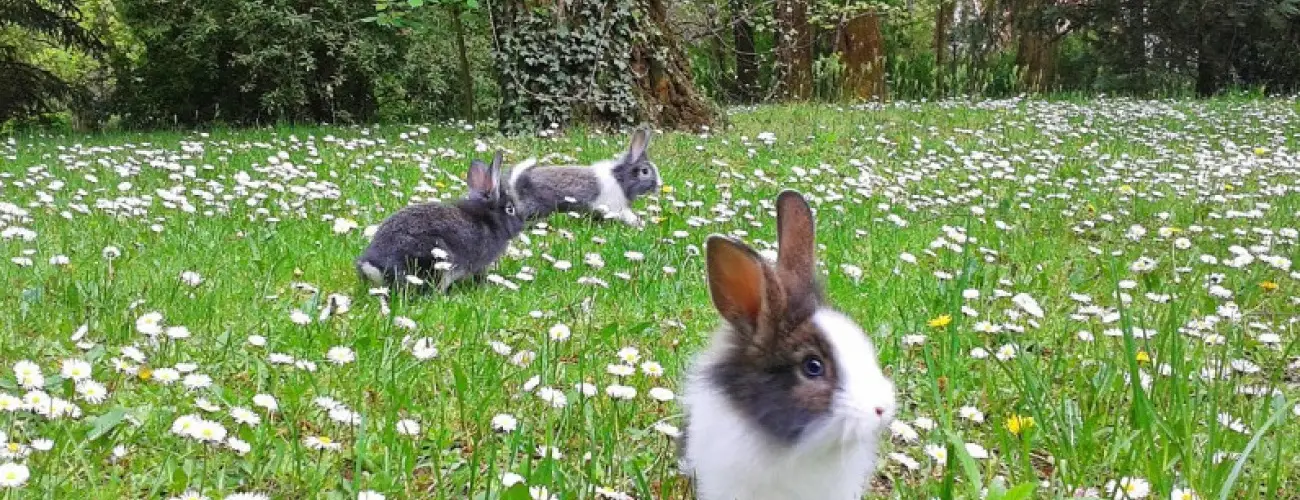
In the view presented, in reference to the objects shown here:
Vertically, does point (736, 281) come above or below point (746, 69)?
below

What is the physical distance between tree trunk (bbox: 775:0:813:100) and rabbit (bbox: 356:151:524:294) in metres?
15.5

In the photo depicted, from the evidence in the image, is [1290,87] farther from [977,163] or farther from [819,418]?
[819,418]

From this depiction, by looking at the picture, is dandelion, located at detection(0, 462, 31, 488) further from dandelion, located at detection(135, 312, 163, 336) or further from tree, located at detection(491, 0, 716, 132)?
tree, located at detection(491, 0, 716, 132)

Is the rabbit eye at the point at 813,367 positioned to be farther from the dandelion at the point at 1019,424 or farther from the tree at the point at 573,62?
the tree at the point at 573,62

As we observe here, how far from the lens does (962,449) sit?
2.15 metres

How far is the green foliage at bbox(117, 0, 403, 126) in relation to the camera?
667 inches

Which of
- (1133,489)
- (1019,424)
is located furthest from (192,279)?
(1133,489)

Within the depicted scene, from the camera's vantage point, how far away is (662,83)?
42.8 ft

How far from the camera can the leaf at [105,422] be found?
2785mm

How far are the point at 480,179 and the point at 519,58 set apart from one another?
22.2ft

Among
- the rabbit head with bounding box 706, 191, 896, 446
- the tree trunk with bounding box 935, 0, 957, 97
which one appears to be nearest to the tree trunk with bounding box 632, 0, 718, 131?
the rabbit head with bounding box 706, 191, 896, 446

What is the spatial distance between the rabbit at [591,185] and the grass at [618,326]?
0.22 m

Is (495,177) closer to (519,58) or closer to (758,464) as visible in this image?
(758,464)

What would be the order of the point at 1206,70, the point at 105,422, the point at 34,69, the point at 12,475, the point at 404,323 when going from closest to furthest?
the point at 12,475 → the point at 105,422 → the point at 404,323 → the point at 34,69 → the point at 1206,70
